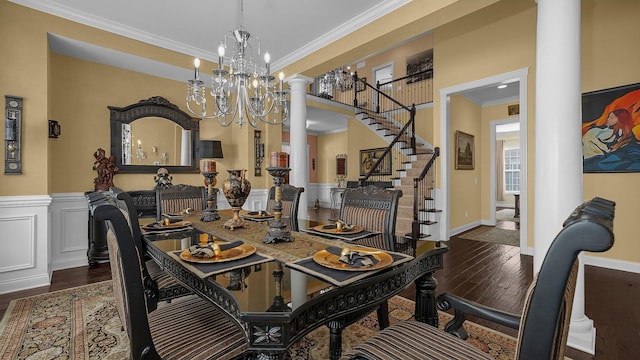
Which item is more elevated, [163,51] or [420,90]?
[420,90]

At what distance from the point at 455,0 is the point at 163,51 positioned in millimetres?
3490

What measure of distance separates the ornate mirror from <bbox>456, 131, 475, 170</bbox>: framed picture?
15.6 feet

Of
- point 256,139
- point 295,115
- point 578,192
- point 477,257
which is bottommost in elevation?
point 477,257

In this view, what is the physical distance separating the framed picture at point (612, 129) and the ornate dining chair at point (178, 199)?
465cm

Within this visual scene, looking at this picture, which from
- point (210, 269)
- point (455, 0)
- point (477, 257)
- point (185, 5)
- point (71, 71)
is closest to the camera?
point (210, 269)

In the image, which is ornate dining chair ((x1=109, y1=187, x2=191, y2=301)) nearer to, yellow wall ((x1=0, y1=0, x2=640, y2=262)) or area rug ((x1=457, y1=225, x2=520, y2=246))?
yellow wall ((x1=0, y1=0, x2=640, y2=262))

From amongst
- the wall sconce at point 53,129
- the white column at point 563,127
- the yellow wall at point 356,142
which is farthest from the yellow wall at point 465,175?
the wall sconce at point 53,129

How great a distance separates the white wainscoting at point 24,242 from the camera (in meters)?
2.70

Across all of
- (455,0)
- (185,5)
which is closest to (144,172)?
(185,5)

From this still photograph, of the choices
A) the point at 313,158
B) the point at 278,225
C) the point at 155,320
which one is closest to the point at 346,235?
the point at 278,225

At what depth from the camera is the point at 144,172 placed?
401 centimetres

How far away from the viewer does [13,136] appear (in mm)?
2705

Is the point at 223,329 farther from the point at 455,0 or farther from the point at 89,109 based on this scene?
the point at 89,109

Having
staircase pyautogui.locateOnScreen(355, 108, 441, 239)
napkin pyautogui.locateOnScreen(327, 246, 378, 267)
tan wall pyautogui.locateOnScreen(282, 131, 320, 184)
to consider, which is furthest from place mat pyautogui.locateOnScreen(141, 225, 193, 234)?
tan wall pyautogui.locateOnScreen(282, 131, 320, 184)
